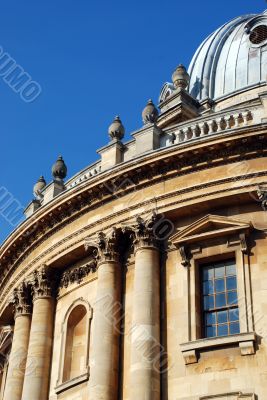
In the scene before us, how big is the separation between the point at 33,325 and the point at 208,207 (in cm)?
817

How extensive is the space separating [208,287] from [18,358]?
8.76 meters

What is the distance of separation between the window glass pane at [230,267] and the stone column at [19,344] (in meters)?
8.85

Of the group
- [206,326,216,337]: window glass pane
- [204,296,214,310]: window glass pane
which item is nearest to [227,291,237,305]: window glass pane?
[204,296,214,310]: window glass pane

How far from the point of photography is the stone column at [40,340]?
28.1 meters

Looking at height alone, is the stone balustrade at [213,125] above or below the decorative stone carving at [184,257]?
above

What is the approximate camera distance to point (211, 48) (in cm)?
4459

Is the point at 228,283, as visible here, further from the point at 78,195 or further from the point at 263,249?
the point at 78,195

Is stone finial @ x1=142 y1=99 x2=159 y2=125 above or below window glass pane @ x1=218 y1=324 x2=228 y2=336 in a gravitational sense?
above

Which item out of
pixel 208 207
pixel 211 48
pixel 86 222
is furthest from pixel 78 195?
pixel 211 48

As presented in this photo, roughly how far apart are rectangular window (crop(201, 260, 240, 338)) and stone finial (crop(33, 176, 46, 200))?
34.2 feet

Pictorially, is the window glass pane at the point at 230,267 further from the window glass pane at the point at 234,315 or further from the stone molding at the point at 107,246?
the stone molding at the point at 107,246

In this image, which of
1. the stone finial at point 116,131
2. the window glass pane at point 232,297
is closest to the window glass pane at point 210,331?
the window glass pane at point 232,297

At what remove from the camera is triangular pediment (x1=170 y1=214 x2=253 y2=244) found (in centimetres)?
2503

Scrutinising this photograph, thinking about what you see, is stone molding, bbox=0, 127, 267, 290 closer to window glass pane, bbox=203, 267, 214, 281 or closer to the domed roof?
window glass pane, bbox=203, 267, 214, 281
